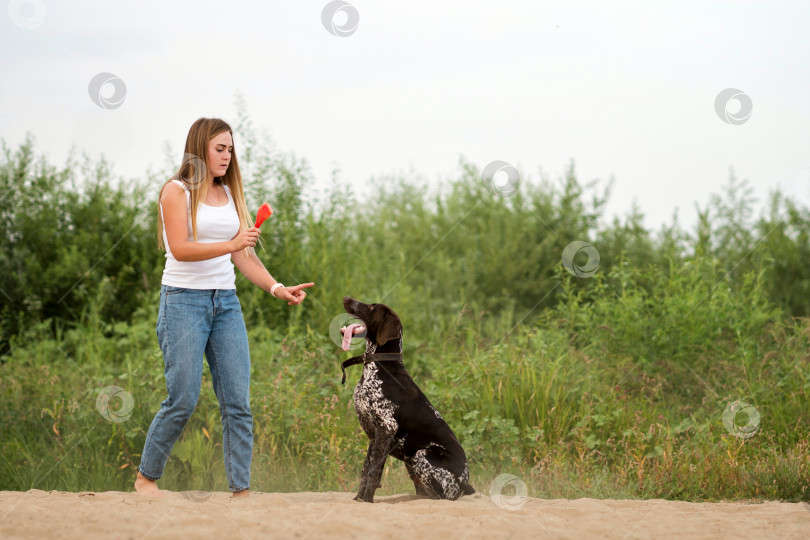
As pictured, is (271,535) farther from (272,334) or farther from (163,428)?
(272,334)

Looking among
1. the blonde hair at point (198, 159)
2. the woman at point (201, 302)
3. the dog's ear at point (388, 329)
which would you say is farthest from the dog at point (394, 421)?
the blonde hair at point (198, 159)

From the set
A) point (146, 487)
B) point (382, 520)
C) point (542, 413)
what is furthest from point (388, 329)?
point (542, 413)

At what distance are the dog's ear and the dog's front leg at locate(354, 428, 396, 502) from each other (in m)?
0.52

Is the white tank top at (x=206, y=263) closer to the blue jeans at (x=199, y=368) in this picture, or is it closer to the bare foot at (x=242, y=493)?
the blue jeans at (x=199, y=368)

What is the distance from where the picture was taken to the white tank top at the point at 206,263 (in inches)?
173

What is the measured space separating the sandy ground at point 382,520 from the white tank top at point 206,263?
4.09ft

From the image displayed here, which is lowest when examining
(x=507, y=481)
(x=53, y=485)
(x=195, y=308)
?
(x=53, y=485)

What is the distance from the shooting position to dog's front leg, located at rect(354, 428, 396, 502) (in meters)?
4.28

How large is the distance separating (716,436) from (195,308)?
4.27 meters

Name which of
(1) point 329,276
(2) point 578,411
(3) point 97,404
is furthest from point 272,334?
(2) point 578,411

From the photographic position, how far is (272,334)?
8727 mm

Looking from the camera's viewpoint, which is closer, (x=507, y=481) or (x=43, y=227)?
(x=507, y=481)

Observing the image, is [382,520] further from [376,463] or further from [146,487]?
Answer: [146,487]

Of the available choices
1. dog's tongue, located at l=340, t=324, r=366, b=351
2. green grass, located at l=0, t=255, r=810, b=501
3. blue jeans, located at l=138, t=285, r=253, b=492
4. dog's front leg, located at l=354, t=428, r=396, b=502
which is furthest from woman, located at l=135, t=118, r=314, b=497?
green grass, located at l=0, t=255, r=810, b=501
